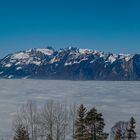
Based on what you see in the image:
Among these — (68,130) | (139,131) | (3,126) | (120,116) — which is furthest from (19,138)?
(120,116)

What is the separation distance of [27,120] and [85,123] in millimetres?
56919

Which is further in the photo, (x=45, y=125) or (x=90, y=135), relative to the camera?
(x=45, y=125)

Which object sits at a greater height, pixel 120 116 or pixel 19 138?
pixel 120 116

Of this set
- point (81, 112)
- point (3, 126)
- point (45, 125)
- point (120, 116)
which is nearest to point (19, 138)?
point (81, 112)

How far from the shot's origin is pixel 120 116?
11481 cm

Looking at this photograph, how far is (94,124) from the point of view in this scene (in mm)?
24922

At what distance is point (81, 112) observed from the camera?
26.2 metres

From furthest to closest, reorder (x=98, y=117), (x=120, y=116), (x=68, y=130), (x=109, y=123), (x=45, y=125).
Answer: (x=120, y=116) → (x=109, y=123) → (x=68, y=130) → (x=45, y=125) → (x=98, y=117)

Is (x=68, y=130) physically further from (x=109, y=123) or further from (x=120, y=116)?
(x=120, y=116)

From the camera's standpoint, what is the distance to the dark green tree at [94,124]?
969 inches

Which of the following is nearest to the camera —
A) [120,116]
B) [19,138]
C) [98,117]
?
[98,117]

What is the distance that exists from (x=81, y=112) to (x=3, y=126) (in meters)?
67.0

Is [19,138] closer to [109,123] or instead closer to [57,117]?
[57,117]

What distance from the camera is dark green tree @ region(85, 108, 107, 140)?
24.6 metres
